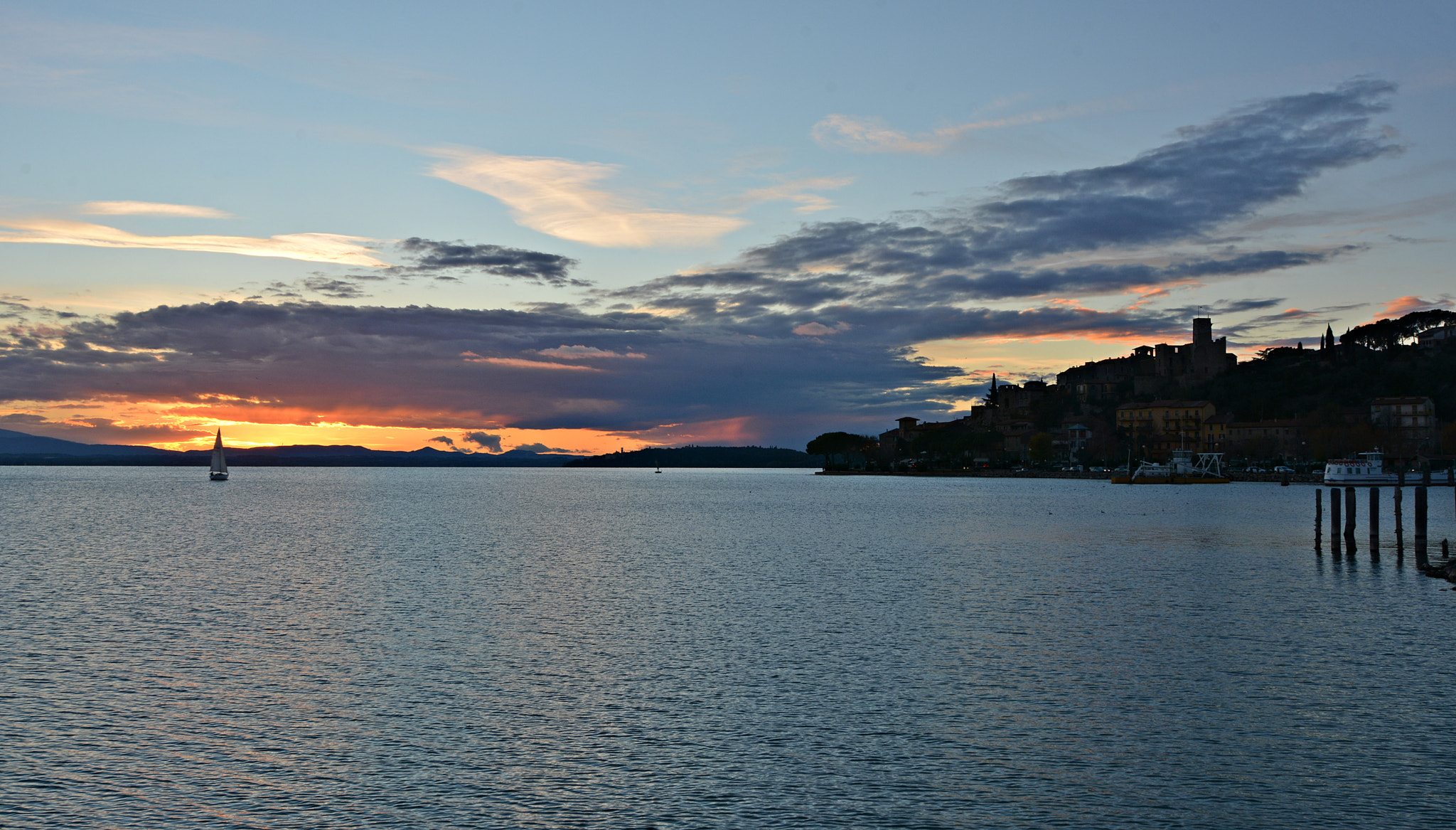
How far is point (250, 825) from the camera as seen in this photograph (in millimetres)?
14992

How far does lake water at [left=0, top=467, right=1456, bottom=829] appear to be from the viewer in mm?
16125

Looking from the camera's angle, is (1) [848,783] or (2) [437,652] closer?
(1) [848,783]

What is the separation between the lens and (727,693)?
23.5 meters

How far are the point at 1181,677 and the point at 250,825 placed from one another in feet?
66.3

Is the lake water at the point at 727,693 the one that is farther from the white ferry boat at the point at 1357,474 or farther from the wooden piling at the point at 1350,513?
the white ferry boat at the point at 1357,474

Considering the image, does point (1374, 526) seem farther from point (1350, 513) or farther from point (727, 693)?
point (727, 693)

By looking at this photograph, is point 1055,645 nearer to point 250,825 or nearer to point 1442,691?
point 1442,691

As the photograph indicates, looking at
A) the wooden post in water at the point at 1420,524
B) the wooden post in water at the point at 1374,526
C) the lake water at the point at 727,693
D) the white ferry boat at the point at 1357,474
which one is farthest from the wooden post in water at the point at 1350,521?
the white ferry boat at the point at 1357,474

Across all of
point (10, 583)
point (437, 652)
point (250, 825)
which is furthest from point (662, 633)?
point (10, 583)

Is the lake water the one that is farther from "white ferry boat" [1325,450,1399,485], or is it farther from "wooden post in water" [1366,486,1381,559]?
"white ferry boat" [1325,450,1399,485]

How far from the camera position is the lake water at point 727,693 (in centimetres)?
1612

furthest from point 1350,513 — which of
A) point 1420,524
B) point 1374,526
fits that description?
point 1420,524

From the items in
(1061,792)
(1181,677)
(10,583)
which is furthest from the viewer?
(10,583)

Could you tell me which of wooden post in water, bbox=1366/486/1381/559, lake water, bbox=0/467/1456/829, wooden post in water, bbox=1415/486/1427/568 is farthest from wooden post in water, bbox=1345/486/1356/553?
wooden post in water, bbox=1415/486/1427/568
